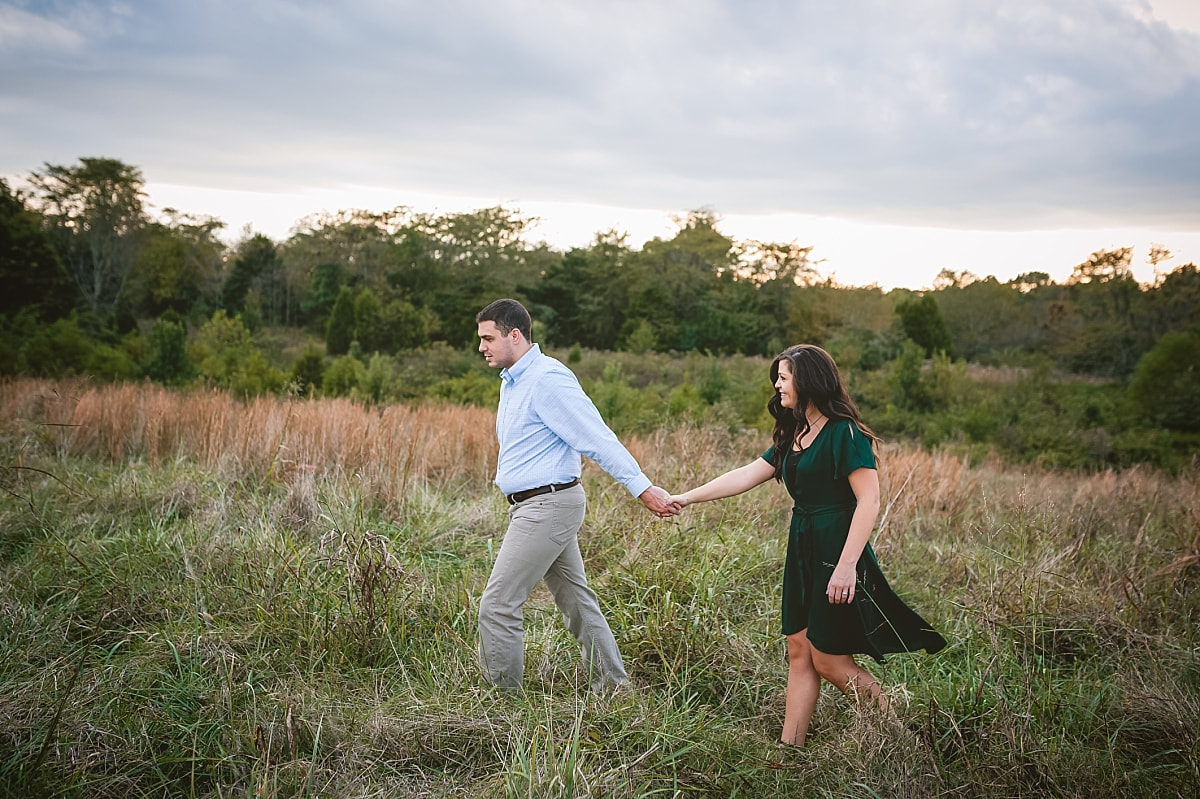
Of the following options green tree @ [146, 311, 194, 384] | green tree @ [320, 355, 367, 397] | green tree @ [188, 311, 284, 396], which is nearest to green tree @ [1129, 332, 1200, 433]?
green tree @ [320, 355, 367, 397]

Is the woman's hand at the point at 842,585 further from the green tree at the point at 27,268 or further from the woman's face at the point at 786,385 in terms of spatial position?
the green tree at the point at 27,268

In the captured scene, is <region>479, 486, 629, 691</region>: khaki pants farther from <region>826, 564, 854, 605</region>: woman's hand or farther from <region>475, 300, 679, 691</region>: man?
<region>826, 564, 854, 605</region>: woman's hand

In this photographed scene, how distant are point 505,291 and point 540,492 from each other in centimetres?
3073

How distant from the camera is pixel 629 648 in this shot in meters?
4.09

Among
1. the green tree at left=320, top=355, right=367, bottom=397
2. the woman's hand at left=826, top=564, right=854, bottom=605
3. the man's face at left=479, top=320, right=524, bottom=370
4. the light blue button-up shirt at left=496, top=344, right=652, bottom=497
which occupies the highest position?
the man's face at left=479, top=320, right=524, bottom=370

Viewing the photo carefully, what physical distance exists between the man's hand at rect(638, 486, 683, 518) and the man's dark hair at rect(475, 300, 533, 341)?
90 centimetres

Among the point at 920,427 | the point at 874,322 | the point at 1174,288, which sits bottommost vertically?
the point at 920,427

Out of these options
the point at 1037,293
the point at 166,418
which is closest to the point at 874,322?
the point at 1037,293

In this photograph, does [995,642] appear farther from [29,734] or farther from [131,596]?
[131,596]

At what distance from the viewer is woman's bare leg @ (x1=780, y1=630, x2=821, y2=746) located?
314 centimetres

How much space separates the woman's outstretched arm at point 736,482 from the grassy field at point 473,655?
77 centimetres

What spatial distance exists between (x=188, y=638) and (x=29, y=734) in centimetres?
92

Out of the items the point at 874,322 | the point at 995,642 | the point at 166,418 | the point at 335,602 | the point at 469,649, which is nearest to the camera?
the point at 995,642

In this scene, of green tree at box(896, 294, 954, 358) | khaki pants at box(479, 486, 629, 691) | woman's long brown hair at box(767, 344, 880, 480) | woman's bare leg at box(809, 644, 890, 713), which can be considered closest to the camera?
woman's bare leg at box(809, 644, 890, 713)
